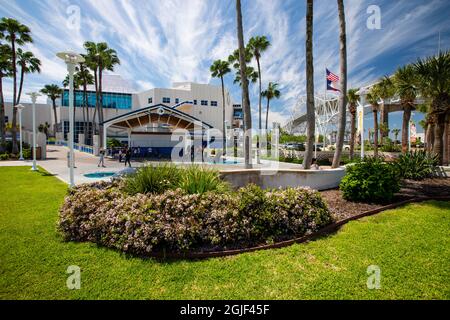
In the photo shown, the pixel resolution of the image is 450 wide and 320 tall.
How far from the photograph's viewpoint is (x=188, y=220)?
4633 mm

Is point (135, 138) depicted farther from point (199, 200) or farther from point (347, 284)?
point (347, 284)

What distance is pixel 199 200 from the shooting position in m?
5.16

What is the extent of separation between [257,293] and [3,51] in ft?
128

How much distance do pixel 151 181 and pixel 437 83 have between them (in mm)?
15876

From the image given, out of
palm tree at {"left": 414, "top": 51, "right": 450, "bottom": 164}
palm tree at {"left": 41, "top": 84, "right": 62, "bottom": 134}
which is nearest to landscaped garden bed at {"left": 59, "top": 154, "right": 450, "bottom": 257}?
palm tree at {"left": 414, "top": 51, "right": 450, "bottom": 164}

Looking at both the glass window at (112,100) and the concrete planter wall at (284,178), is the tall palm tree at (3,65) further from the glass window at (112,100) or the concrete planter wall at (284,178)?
the concrete planter wall at (284,178)

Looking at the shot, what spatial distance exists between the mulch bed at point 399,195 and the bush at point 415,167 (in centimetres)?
43

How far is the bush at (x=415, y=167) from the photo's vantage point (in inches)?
414

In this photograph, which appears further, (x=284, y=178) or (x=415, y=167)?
(x=415, y=167)

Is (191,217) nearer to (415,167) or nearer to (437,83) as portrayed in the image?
(415,167)

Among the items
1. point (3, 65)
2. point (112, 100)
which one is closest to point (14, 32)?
point (3, 65)

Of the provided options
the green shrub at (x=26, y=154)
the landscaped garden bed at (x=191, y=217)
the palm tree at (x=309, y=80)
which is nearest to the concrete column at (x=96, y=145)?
the green shrub at (x=26, y=154)

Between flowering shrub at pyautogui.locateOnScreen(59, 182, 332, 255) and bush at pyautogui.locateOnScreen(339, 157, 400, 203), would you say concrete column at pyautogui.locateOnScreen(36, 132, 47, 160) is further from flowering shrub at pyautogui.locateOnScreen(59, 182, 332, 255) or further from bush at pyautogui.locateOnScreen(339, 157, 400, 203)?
bush at pyautogui.locateOnScreen(339, 157, 400, 203)

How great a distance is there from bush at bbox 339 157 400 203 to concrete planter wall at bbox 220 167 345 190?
1411 mm
